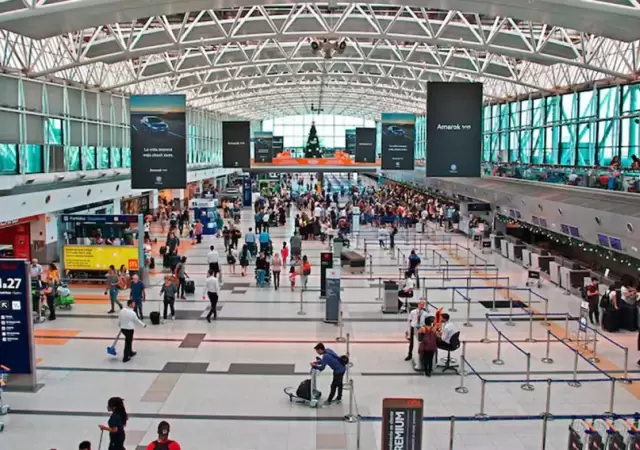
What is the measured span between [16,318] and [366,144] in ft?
103

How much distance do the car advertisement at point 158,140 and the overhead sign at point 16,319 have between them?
6310 mm

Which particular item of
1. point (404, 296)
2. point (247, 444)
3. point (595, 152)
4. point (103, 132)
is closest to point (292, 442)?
point (247, 444)

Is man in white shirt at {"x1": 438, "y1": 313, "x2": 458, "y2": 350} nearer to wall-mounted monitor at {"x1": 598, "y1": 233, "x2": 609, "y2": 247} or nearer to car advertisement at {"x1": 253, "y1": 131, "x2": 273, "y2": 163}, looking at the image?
wall-mounted monitor at {"x1": 598, "y1": 233, "x2": 609, "y2": 247}

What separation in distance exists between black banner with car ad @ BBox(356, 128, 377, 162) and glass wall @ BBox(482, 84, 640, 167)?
25.9 ft

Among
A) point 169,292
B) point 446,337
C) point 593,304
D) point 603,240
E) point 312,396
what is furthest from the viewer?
point 603,240

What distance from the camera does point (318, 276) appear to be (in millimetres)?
22859

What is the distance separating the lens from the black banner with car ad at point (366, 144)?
41.1 meters

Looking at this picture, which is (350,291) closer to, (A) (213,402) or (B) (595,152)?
(A) (213,402)

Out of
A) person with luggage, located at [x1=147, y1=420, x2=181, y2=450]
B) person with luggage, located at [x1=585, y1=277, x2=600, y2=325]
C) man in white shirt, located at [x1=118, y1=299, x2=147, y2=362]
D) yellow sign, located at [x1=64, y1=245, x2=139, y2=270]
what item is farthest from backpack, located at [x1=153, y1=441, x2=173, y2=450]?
yellow sign, located at [x1=64, y1=245, x2=139, y2=270]

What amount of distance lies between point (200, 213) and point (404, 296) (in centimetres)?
1821

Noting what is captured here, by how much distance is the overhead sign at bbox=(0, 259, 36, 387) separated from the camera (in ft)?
36.2

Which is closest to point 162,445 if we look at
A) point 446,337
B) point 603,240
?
point 446,337

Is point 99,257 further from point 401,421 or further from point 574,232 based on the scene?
point 401,421

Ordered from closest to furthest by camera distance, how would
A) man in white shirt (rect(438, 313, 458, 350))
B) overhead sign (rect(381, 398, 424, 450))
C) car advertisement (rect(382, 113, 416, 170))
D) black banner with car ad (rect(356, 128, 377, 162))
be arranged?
overhead sign (rect(381, 398, 424, 450)) < man in white shirt (rect(438, 313, 458, 350)) < car advertisement (rect(382, 113, 416, 170)) < black banner with car ad (rect(356, 128, 377, 162))
